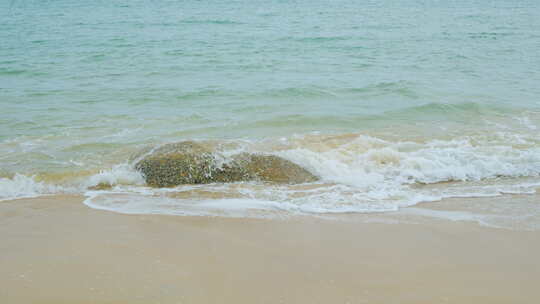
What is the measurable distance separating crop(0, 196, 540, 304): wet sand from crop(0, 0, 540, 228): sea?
0.53 meters

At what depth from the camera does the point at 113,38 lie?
18.2 meters

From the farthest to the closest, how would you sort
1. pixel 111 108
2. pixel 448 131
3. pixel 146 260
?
pixel 111 108 < pixel 448 131 < pixel 146 260

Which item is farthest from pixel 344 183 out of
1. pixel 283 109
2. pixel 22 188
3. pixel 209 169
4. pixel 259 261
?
pixel 283 109

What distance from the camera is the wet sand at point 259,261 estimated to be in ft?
10.0

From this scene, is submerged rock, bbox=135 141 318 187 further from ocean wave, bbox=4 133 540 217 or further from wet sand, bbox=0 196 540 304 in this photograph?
wet sand, bbox=0 196 540 304

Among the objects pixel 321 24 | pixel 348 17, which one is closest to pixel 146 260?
pixel 321 24

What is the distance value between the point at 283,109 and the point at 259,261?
625 centimetres

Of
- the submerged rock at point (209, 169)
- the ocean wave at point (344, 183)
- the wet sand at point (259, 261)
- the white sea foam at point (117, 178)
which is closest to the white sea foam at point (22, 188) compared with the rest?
the ocean wave at point (344, 183)

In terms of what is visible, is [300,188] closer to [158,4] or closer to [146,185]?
[146,185]

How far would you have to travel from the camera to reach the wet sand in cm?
305

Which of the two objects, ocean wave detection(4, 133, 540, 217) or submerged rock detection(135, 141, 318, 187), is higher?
submerged rock detection(135, 141, 318, 187)

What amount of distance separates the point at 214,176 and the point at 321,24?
1758 cm

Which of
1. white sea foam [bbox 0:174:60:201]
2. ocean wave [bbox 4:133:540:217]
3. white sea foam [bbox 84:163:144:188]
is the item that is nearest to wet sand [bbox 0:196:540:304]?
ocean wave [bbox 4:133:540:217]

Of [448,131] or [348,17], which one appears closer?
[448,131]
